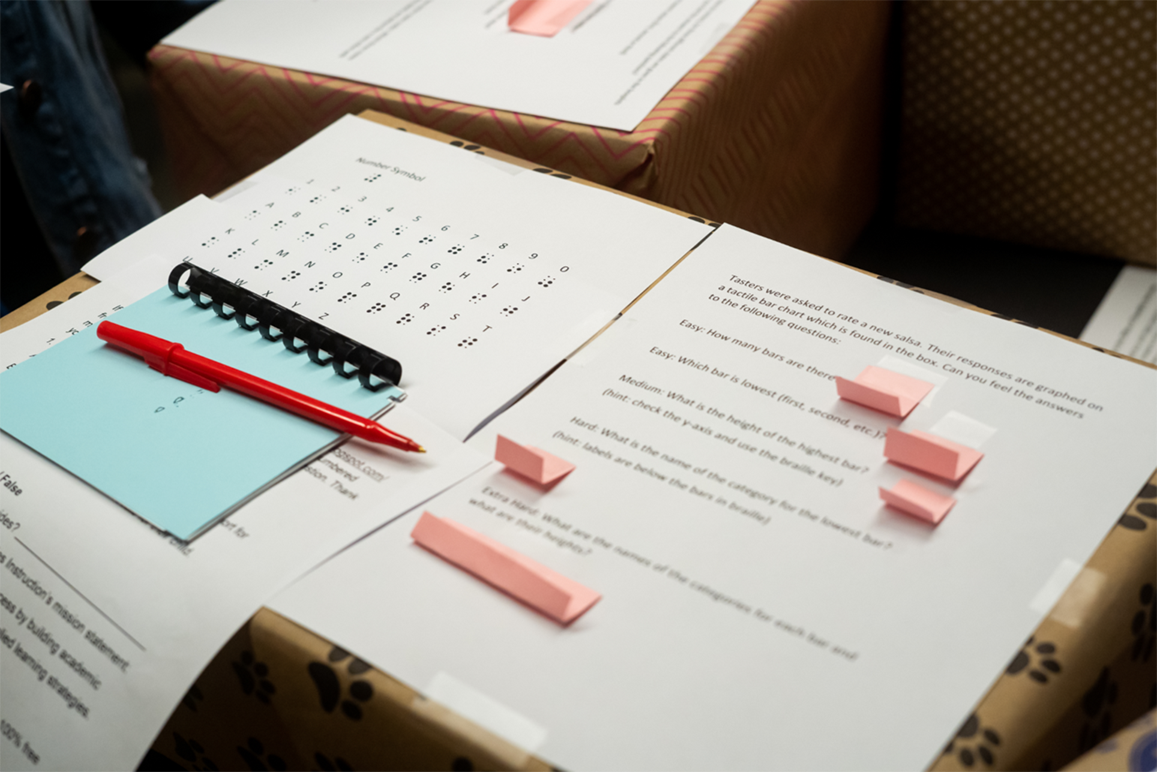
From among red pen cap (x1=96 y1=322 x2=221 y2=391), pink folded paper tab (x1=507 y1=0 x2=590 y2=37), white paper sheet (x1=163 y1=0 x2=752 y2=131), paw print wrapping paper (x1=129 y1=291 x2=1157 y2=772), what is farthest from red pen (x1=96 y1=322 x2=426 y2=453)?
pink folded paper tab (x1=507 y1=0 x2=590 y2=37)

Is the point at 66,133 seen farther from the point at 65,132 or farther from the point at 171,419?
the point at 171,419

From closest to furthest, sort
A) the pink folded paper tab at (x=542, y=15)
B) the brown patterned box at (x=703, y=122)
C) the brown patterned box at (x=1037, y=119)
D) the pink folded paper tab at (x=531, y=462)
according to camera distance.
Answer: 1. the pink folded paper tab at (x=531, y=462)
2. the brown patterned box at (x=703, y=122)
3. the pink folded paper tab at (x=542, y=15)
4. the brown patterned box at (x=1037, y=119)

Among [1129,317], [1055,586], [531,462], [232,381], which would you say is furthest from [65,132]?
[1129,317]

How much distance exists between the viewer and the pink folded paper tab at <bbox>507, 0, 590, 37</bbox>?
0.80 m

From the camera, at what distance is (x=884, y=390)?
46cm

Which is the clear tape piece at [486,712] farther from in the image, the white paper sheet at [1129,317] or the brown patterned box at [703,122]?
the white paper sheet at [1129,317]

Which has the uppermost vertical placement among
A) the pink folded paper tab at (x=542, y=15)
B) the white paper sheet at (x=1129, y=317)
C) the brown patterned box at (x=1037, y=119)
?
the brown patterned box at (x=1037, y=119)

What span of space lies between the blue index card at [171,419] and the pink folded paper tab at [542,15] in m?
0.41

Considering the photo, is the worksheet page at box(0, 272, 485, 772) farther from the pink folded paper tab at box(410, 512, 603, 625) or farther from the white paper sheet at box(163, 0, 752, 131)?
the white paper sheet at box(163, 0, 752, 131)

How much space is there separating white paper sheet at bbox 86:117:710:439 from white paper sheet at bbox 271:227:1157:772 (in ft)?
0.12

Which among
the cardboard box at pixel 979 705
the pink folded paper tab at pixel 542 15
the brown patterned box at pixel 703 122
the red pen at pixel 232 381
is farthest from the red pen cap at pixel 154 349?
the pink folded paper tab at pixel 542 15

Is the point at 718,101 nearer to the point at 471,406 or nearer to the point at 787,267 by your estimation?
the point at 787,267

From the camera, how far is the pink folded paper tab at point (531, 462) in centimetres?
44

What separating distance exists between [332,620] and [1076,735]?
310mm
